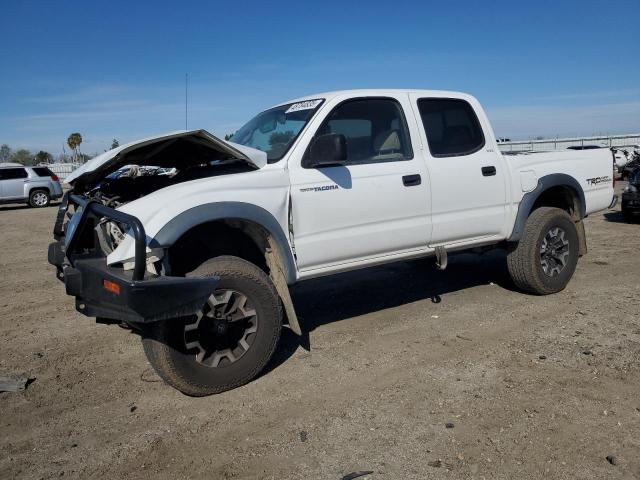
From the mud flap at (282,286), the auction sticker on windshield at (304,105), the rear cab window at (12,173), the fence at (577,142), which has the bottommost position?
the mud flap at (282,286)

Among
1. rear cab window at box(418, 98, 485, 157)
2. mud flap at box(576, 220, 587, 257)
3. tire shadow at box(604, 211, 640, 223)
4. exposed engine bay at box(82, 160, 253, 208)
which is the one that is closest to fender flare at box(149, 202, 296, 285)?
exposed engine bay at box(82, 160, 253, 208)

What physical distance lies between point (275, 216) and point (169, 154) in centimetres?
107

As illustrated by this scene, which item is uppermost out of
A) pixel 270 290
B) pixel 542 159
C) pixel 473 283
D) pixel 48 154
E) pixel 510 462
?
pixel 48 154

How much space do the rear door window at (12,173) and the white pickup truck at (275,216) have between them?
18.5 meters

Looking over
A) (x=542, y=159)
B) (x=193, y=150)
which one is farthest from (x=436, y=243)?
(x=193, y=150)

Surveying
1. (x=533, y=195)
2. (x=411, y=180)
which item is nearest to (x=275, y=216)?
(x=411, y=180)

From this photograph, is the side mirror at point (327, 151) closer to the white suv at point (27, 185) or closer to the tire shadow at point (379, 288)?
the tire shadow at point (379, 288)

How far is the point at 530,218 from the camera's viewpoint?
5.52 meters

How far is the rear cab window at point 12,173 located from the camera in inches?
794

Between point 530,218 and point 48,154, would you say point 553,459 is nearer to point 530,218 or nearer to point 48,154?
point 530,218

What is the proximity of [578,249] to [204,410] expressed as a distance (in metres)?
4.41

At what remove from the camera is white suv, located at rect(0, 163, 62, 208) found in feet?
65.9

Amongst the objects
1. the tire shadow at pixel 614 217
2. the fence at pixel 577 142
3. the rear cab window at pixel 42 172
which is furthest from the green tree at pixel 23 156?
the tire shadow at pixel 614 217

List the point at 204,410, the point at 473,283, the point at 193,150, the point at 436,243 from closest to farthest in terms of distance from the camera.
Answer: the point at 204,410 < the point at 193,150 < the point at 436,243 < the point at 473,283
